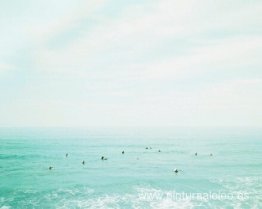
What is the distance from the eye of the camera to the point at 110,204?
46.5 m

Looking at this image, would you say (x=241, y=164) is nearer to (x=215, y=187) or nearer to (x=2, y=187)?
(x=215, y=187)

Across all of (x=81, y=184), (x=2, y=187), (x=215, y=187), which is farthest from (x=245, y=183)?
(x=2, y=187)

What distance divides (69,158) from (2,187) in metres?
41.4

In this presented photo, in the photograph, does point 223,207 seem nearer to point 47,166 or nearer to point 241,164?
point 241,164

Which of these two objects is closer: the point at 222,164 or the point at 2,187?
the point at 2,187

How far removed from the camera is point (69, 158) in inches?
3846

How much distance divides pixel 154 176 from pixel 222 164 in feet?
88.0

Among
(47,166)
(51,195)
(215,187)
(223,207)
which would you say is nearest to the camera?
(223,207)

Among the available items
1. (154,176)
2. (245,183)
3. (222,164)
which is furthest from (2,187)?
(222,164)

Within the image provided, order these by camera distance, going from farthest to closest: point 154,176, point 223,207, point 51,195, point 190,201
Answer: point 154,176
point 51,195
point 190,201
point 223,207

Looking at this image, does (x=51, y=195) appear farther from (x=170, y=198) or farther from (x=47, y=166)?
(x=47, y=166)

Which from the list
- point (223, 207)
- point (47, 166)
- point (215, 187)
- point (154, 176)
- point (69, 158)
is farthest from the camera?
point (69, 158)

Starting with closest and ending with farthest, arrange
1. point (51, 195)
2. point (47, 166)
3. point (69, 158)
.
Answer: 1. point (51, 195)
2. point (47, 166)
3. point (69, 158)

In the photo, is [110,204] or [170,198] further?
[170,198]
